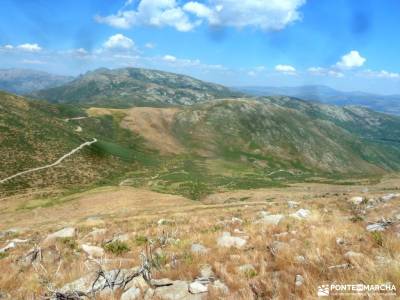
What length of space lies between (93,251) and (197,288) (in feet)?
25.5

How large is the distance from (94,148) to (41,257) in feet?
402

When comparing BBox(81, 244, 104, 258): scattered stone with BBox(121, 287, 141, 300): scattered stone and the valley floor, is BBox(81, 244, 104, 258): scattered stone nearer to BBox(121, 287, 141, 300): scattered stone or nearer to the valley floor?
the valley floor

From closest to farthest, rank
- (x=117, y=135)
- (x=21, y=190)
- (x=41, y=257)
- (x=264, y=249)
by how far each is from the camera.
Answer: (x=264, y=249), (x=41, y=257), (x=21, y=190), (x=117, y=135)

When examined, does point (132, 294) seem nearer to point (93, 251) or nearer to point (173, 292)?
point (173, 292)

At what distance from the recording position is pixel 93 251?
14.9 m

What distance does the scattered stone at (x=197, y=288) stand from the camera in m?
8.50

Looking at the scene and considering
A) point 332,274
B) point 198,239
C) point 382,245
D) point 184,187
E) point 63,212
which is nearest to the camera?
point 332,274

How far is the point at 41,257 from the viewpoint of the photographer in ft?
43.8

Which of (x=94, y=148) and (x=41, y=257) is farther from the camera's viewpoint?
(x=94, y=148)

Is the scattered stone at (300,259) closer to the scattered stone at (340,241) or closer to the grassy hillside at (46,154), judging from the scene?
the scattered stone at (340,241)

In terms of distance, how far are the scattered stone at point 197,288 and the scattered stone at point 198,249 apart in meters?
3.49

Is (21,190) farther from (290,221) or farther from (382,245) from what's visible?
(382,245)

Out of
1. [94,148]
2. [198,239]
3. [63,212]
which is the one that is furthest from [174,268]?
[94,148]

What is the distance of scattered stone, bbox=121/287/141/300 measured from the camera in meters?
8.42
